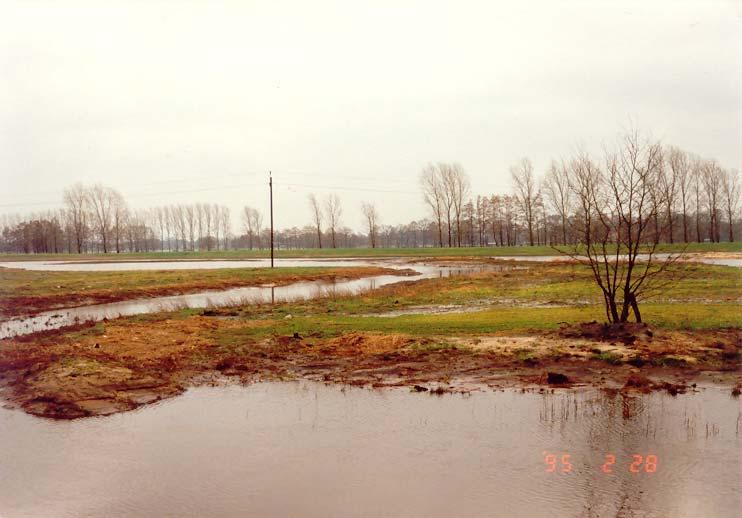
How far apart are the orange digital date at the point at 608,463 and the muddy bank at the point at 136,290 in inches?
899

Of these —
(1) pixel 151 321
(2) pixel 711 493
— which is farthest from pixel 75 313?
(2) pixel 711 493

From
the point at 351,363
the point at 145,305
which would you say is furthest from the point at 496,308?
the point at 145,305

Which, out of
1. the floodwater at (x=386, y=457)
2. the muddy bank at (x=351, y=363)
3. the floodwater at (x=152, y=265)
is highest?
the floodwater at (x=152, y=265)

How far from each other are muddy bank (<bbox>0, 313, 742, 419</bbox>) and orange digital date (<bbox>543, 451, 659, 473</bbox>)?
3090 mm

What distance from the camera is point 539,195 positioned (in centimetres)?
9375

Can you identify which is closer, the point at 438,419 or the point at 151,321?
the point at 438,419

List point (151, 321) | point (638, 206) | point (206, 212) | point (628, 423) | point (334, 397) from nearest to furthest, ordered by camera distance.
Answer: point (628, 423) → point (334, 397) → point (638, 206) → point (151, 321) → point (206, 212)

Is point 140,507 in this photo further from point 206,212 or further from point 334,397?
point 206,212

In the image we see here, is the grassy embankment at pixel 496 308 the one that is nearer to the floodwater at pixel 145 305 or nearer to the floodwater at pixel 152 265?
the floodwater at pixel 145 305

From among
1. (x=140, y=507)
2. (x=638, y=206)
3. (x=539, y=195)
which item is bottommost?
(x=140, y=507)

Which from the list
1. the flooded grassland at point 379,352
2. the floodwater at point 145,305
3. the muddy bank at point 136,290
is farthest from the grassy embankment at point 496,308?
the muddy bank at point 136,290

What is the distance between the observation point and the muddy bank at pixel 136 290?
2628 cm

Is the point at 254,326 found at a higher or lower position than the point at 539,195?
lower

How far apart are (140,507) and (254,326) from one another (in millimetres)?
12020
